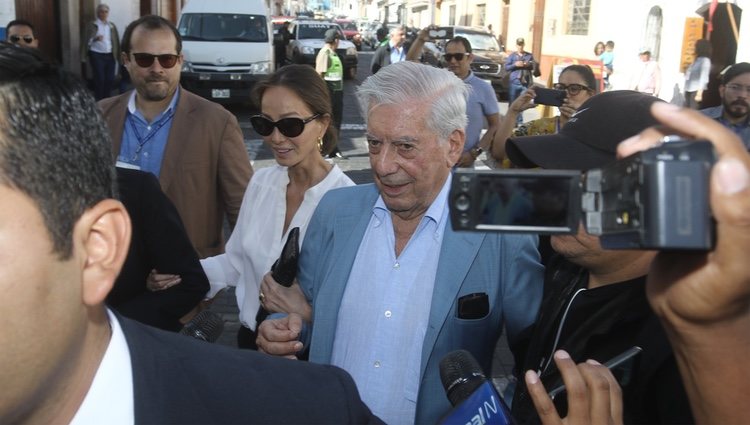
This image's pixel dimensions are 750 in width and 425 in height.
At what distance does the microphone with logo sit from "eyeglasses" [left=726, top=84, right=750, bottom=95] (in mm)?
4987

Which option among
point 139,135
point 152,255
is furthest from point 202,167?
point 152,255

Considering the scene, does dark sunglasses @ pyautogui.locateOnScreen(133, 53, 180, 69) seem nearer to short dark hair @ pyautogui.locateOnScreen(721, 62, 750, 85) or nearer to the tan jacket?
the tan jacket

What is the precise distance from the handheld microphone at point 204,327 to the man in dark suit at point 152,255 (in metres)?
0.55

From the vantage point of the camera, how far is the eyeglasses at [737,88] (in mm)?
5895

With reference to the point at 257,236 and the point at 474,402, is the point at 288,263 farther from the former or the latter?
the point at 474,402

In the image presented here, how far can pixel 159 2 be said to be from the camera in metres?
27.6

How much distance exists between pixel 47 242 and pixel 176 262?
1.64m

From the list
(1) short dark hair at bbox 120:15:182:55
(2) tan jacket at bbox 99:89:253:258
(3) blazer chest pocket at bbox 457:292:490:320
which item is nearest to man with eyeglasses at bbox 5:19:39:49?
(1) short dark hair at bbox 120:15:182:55

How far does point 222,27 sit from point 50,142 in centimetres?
1657

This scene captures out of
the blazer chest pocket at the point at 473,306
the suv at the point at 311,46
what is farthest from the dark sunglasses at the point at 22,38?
the suv at the point at 311,46

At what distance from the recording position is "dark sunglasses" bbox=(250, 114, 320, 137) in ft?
11.3

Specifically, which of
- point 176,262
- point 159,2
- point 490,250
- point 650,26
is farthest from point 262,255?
point 159,2

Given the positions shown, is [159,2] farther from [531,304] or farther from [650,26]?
[531,304]

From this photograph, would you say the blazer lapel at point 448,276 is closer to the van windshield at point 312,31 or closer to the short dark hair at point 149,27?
the short dark hair at point 149,27
